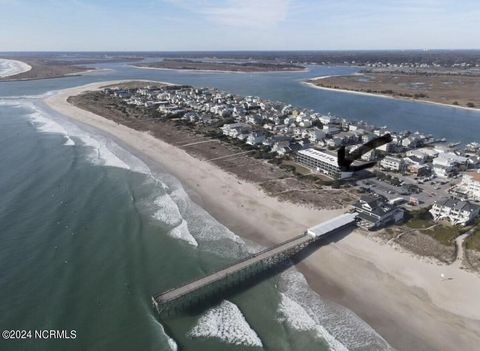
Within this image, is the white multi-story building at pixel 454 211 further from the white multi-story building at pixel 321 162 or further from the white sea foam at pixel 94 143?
the white sea foam at pixel 94 143

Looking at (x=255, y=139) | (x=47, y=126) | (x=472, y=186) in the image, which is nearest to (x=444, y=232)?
(x=472, y=186)

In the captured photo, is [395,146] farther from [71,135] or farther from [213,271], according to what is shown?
[71,135]

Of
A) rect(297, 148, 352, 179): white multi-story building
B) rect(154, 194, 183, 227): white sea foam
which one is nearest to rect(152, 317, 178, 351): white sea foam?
rect(154, 194, 183, 227): white sea foam

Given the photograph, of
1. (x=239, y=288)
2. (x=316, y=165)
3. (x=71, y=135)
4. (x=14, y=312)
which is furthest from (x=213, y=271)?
(x=71, y=135)

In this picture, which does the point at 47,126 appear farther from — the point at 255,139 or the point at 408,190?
the point at 408,190

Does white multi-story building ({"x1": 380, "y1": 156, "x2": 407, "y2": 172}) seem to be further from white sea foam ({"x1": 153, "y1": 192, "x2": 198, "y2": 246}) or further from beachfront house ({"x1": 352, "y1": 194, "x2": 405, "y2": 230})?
white sea foam ({"x1": 153, "y1": 192, "x2": 198, "y2": 246})

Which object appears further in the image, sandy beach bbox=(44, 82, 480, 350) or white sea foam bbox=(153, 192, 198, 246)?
white sea foam bbox=(153, 192, 198, 246)

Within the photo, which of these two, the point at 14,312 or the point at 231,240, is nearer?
the point at 14,312
